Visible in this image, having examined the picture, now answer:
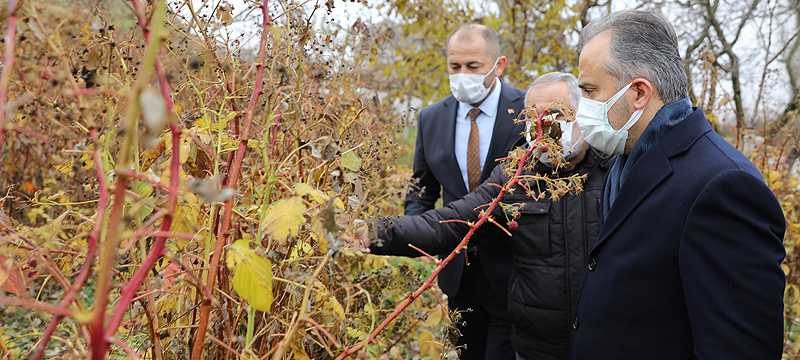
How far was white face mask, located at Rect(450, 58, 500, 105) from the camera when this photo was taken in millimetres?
3543

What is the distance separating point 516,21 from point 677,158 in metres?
6.18

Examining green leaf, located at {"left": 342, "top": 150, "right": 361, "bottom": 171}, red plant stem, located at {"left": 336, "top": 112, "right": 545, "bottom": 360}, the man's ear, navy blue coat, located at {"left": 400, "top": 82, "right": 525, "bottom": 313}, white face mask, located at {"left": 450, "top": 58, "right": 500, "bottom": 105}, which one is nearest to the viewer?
red plant stem, located at {"left": 336, "top": 112, "right": 545, "bottom": 360}

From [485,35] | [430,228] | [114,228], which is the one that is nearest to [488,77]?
[485,35]

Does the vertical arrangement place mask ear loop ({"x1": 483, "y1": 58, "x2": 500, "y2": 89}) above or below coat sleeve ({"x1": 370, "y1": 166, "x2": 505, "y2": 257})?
above

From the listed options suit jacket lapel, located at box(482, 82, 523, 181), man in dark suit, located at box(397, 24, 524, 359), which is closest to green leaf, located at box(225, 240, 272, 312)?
man in dark suit, located at box(397, 24, 524, 359)

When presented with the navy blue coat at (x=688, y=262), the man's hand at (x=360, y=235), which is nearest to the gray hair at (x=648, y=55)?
the navy blue coat at (x=688, y=262)

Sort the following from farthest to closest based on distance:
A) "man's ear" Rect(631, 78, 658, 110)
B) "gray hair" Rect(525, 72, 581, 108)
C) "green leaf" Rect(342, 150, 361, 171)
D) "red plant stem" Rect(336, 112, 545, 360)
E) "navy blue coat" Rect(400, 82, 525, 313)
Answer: "navy blue coat" Rect(400, 82, 525, 313) → "gray hair" Rect(525, 72, 581, 108) → "man's ear" Rect(631, 78, 658, 110) → "green leaf" Rect(342, 150, 361, 171) → "red plant stem" Rect(336, 112, 545, 360)

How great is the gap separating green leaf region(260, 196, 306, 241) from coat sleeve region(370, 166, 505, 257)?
943 millimetres

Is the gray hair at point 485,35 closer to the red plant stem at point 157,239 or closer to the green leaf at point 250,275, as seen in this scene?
the green leaf at point 250,275

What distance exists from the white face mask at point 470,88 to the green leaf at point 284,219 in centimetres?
235

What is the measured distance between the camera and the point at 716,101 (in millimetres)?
6355

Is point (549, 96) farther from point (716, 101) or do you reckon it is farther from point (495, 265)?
point (716, 101)

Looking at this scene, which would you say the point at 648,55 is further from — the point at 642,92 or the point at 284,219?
the point at 284,219

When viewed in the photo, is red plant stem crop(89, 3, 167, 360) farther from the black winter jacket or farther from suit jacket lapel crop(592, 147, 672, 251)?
the black winter jacket
